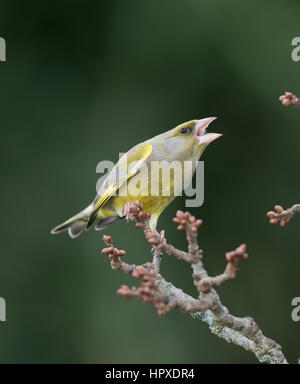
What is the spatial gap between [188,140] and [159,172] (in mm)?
248

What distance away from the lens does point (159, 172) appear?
3.16 m

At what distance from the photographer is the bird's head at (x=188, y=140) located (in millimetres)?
3199

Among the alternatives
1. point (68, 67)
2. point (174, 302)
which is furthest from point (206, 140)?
point (68, 67)

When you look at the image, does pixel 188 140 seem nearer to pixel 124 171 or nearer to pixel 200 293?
pixel 124 171

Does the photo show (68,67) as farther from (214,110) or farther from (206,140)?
(206,140)

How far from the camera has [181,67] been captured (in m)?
5.06

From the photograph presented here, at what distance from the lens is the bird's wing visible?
321cm

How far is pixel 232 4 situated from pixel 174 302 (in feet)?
12.4

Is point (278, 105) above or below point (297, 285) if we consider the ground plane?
above
